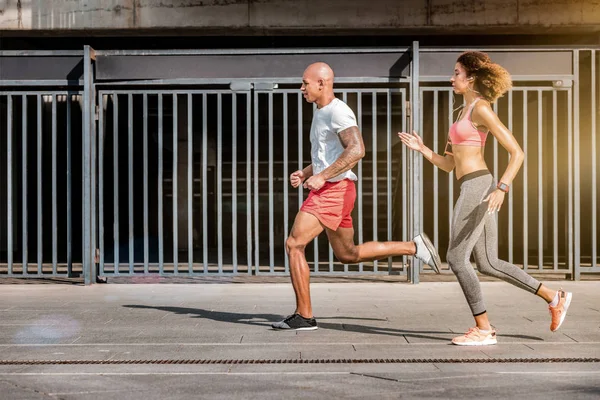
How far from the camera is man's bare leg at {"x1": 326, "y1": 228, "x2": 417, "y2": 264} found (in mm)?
6180

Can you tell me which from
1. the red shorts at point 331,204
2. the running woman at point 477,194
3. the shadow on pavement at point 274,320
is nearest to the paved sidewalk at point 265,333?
the shadow on pavement at point 274,320

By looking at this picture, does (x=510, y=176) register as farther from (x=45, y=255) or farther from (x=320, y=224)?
Result: (x=45, y=255)

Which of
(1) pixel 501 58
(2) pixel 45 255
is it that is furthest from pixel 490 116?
(2) pixel 45 255

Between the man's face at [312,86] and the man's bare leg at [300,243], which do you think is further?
the man's face at [312,86]

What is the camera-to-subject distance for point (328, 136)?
619 centimetres

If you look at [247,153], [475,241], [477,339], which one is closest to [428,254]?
[475,241]

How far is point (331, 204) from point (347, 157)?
0.38 meters

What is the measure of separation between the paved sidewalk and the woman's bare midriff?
3.65 feet

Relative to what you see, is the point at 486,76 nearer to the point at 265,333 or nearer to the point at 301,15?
the point at 265,333

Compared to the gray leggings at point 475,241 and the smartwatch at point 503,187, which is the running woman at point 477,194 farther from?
the smartwatch at point 503,187

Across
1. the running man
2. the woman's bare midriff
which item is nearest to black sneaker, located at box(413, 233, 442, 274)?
the running man

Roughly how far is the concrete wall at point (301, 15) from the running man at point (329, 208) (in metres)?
5.20

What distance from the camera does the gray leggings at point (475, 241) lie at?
5.41 m

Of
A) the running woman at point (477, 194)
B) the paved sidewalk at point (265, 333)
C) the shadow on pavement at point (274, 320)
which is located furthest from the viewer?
the shadow on pavement at point (274, 320)
